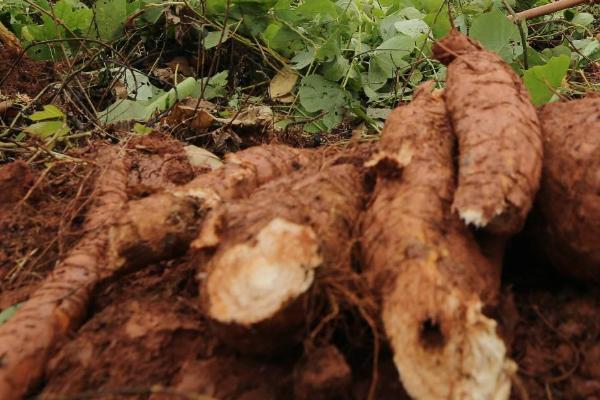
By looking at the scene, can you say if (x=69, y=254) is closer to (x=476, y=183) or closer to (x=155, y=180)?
(x=155, y=180)

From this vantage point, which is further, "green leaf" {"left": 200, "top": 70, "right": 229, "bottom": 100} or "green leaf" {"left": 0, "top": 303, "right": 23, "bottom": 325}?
"green leaf" {"left": 200, "top": 70, "right": 229, "bottom": 100}

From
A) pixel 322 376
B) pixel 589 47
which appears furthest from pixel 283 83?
pixel 322 376

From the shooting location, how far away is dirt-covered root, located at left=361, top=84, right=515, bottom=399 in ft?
3.09

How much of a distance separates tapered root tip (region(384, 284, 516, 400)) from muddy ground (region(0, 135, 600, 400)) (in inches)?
3.3

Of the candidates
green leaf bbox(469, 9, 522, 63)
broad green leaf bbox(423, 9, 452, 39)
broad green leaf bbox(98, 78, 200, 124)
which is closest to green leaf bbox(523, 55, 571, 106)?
green leaf bbox(469, 9, 522, 63)

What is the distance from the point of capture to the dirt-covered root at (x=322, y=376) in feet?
3.15

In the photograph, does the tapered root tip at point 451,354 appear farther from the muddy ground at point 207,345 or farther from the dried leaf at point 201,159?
the dried leaf at point 201,159

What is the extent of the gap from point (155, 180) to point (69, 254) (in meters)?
0.42

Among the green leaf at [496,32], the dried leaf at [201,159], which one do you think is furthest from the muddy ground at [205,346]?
the green leaf at [496,32]

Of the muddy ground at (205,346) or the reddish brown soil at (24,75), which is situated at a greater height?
the muddy ground at (205,346)

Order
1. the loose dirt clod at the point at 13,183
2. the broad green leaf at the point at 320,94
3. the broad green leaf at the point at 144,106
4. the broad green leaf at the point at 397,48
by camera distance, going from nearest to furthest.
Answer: the loose dirt clod at the point at 13,183
the broad green leaf at the point at 144,106
the broad green leaf at the point at 320,94
the broad green leaf at the point at 397,48

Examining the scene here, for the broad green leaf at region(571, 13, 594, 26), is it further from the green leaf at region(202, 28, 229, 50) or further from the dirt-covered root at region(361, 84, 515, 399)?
the dirt-covered root at region(361, 84, 515, 399)

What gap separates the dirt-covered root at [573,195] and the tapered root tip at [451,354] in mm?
331

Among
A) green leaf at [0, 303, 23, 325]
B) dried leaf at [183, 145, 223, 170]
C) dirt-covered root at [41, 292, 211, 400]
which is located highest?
dirt-covered root at [41, 292, 211, 400]
